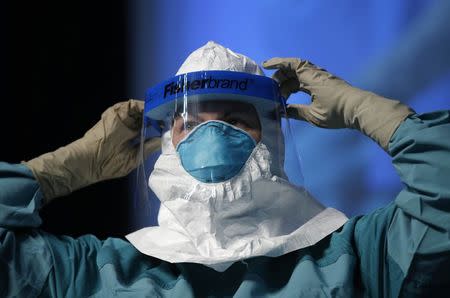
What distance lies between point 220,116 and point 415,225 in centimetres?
42

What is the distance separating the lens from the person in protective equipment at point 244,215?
3.07 ft

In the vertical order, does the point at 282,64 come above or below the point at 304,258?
above

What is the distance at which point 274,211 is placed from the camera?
108 centimetres

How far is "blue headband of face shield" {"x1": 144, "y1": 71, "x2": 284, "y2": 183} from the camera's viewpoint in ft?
3.46

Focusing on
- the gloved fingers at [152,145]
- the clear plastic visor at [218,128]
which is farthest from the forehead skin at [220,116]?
the gloved fingers at [152,145]

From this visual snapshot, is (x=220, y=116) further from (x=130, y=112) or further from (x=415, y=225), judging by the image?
(x=415, y=225)

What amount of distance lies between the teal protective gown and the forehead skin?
0.25 m

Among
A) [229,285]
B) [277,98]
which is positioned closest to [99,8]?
[277,98]

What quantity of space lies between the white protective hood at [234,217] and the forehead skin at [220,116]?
34 mm

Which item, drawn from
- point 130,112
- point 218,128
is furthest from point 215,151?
point 130,112

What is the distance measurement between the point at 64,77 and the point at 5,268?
26.4 inches

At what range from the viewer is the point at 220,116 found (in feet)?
3.71

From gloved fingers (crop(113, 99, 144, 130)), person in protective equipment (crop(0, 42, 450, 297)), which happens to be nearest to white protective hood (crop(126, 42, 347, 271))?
person in protective equipment (crop(0, 42, 450, 297))

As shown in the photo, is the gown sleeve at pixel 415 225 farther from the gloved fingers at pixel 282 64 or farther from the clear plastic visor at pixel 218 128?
the gloved fingers at pixel 282 64
